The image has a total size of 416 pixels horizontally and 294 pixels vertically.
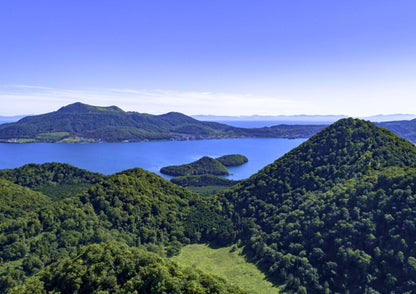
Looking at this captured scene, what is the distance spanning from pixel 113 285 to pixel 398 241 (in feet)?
111

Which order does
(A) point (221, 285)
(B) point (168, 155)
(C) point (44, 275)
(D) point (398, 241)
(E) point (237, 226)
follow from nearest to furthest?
(A) point (221, 285) → (C) point (44, 275) → (D) point (398, 241) → (E) point (237, 226) → (B) point (168, 155)

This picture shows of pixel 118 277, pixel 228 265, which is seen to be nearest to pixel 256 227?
pixel 228 265

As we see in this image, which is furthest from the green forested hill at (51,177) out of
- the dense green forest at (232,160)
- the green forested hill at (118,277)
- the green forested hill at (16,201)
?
the dense green forest at (232,160)

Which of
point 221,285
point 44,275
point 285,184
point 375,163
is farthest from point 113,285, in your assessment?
point 375,163

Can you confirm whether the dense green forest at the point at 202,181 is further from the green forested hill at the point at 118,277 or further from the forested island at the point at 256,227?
the green forested hill at the point at 118,277

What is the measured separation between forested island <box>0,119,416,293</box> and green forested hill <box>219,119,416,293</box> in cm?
15

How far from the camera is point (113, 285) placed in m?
26.5

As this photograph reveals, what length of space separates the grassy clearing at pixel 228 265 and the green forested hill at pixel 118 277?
10058 millimetres

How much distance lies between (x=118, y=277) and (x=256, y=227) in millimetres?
27822

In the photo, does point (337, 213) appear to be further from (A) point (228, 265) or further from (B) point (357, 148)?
(B) point (357, 148)

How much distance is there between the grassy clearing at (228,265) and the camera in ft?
119

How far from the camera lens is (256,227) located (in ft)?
163

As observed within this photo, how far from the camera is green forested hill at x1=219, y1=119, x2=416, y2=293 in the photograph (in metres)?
34.6

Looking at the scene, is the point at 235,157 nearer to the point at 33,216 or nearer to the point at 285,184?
the point at 285,184
